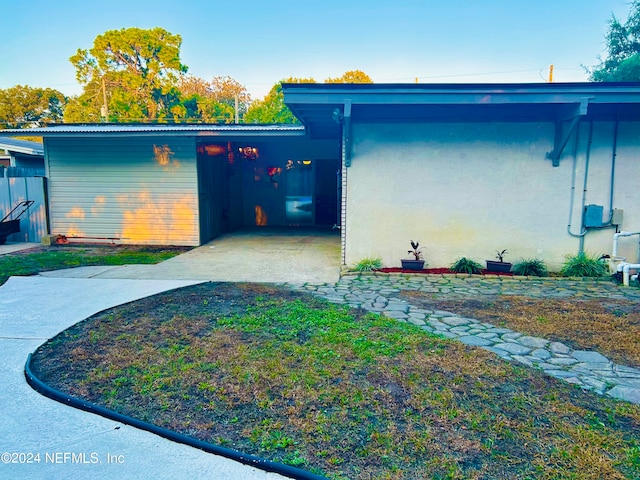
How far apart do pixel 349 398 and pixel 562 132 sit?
5.75 metres

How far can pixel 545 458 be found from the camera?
78.7 inches

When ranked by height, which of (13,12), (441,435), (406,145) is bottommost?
(441,435)

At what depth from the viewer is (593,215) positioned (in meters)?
6.29

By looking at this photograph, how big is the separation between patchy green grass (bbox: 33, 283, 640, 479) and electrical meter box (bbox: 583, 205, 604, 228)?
4313 millimetres

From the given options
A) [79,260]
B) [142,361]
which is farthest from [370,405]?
[79,260]

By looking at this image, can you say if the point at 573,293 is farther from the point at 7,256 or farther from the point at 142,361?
the point at 7,256

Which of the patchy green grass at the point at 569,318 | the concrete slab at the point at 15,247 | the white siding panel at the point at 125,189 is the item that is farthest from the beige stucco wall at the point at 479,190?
the concrete slab at the point at 15,247

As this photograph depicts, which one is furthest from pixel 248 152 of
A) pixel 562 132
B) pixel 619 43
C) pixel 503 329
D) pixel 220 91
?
pixel 220 91

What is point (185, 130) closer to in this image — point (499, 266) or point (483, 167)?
point (483, 167)

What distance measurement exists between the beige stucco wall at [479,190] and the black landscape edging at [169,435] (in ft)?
16.0

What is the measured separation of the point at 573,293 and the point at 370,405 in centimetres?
425

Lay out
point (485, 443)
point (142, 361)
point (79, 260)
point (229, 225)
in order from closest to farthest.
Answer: point (485, 443), point (142, 361), point (79, 260), point (229, 225)

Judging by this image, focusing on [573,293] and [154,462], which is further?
[573,293]

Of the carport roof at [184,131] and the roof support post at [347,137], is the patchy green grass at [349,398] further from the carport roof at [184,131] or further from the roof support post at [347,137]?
the carport roof at [184,131]
